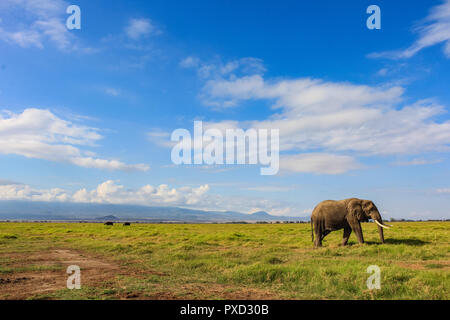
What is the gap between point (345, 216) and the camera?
2261cm

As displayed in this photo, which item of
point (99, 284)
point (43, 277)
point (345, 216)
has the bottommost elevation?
point (43, 277)

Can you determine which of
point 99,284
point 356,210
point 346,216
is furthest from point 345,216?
point 99,284

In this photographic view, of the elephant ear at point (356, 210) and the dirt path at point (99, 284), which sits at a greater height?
the elephant ear at point (356, 210)

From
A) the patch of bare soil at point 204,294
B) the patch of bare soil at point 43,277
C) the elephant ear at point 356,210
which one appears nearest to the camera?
the patch of bare soil at point 204,294

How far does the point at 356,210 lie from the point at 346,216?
0.79m

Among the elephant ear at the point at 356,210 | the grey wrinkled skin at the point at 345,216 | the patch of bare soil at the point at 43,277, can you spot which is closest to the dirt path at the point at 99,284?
the patch of bare soil at the point at 43,277

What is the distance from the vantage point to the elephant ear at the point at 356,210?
22.3 metres

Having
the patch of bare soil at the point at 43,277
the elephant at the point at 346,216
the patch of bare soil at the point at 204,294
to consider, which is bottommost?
the patch of bare soil at the point at 43,277

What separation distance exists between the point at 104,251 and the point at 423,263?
2033 cm

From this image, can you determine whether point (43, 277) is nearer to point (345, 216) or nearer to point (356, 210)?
point (345, 216)

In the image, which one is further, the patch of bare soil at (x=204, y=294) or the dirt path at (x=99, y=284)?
the dirt path at (x=99, y=284)

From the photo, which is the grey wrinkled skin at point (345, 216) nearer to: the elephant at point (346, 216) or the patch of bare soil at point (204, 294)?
the elephant at point (346, 216)
